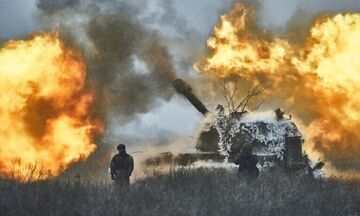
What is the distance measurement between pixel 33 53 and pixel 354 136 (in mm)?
16875

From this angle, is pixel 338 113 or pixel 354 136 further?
pixel 354 136

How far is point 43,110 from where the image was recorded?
18.5 m

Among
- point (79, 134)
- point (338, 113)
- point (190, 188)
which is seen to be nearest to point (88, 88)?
point (79, 134)

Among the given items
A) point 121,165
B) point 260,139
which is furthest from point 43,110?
point 260,139

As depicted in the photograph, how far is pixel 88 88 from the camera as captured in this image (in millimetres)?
20062

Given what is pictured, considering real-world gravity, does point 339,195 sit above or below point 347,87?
below

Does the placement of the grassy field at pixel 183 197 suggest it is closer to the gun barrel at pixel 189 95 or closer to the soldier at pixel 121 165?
the soldier at pixel 121 165

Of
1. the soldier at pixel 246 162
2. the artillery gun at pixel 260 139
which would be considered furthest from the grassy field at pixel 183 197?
the artillery gun at pixel 260 139

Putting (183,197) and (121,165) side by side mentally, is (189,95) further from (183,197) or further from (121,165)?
(183,197)

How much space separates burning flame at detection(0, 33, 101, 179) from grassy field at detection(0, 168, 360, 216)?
16.5ft

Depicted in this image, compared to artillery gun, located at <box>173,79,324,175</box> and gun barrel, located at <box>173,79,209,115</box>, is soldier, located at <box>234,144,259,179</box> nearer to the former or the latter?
artillery gun, located at <box>173,79,324,175</box>

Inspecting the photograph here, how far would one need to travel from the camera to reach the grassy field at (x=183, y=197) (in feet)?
35.8

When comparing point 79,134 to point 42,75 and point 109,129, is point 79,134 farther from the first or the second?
point 109,129

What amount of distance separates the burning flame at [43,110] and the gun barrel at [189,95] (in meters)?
4.23
